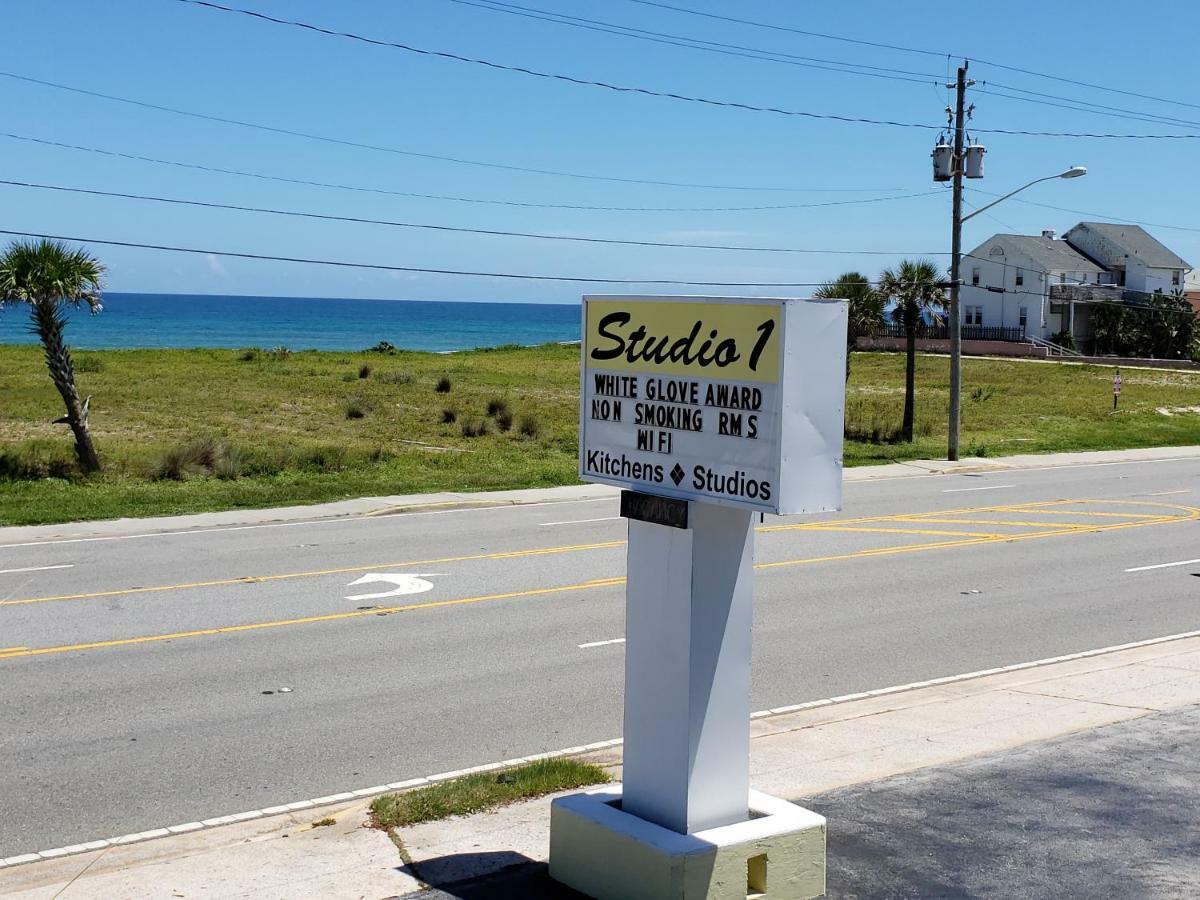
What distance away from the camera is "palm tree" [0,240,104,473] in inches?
939

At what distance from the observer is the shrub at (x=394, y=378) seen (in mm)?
53625

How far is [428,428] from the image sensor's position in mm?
37562

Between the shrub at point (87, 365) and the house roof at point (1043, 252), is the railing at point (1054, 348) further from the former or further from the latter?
the shrub at point (87, 365)

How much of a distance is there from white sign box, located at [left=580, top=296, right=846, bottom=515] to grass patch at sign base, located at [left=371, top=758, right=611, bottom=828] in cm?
224

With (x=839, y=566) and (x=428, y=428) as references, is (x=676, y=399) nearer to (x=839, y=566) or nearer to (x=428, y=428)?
(x=839, y=566)

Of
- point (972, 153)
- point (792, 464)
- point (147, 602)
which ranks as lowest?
point (147, 602)

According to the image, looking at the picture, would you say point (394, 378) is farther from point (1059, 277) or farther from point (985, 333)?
point (1059, 277)

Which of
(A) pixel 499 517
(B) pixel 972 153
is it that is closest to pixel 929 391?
(B) pixel 972 153

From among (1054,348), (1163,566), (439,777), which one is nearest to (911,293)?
(1163,566)

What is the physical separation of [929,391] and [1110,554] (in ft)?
130

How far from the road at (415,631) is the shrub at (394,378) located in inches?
1216

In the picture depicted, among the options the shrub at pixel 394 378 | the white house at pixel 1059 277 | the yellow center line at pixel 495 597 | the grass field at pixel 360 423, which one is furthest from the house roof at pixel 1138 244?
the yellow center line at pixel 495 597

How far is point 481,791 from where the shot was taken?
8438 millimetres

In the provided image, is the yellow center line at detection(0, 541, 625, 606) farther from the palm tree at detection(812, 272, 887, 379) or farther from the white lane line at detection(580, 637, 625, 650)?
the palm tree at detection(812, 272, 887, 379)
